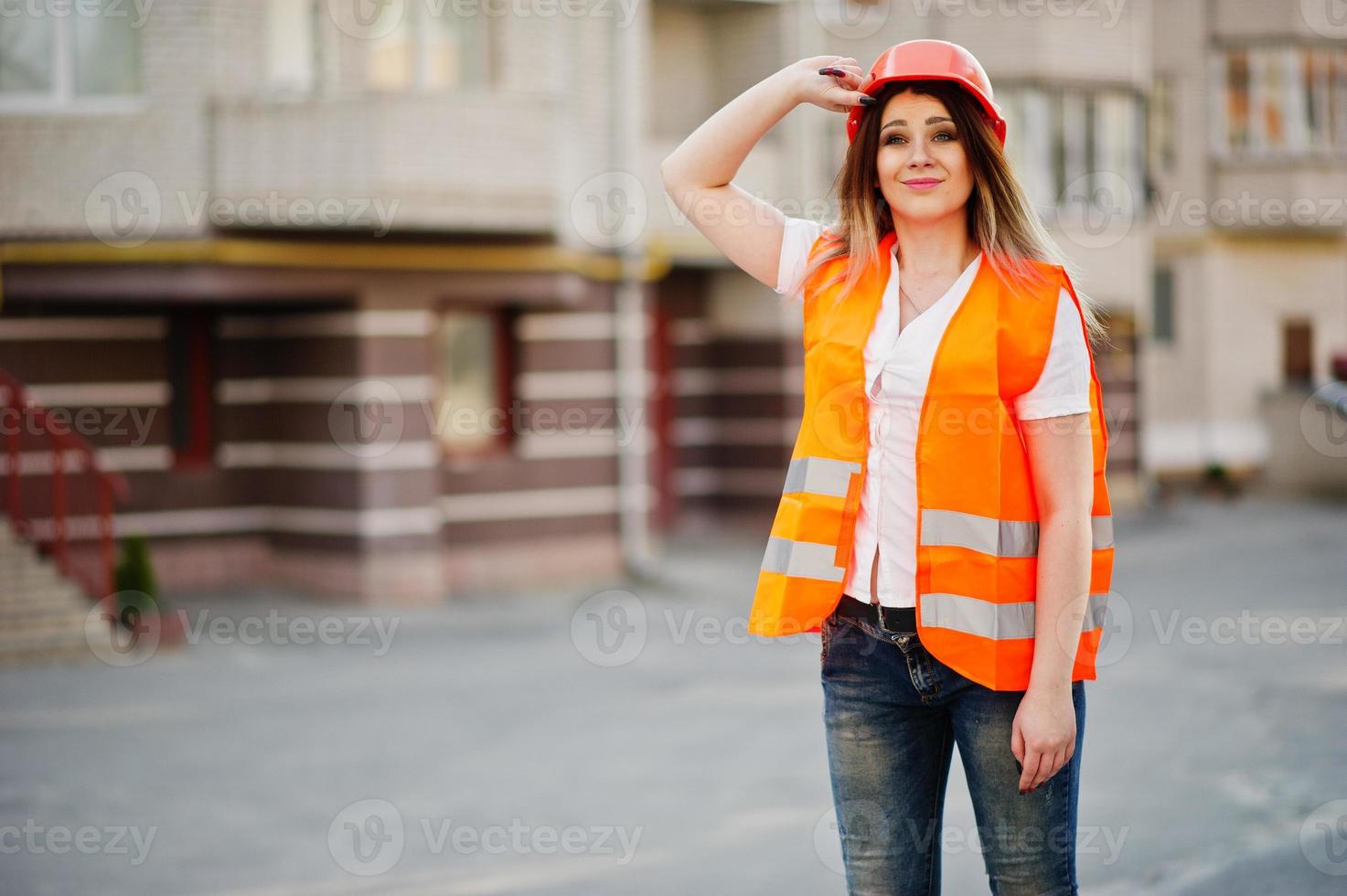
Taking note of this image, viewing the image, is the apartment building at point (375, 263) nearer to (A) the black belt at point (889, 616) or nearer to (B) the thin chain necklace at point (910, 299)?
(B) the thin chain necklace at point (910, 299)

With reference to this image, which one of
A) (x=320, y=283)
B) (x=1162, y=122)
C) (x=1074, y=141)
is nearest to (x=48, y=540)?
(x=320, y=283)

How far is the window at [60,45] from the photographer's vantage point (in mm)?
13633

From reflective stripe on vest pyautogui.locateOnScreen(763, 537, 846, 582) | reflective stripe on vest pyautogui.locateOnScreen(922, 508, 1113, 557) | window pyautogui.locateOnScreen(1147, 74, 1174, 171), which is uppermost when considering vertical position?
window pyautogui.locateOnScreen(1147, 74, 1174, 171)

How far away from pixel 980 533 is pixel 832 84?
0.99m

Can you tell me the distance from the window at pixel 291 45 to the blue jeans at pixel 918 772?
479 inches

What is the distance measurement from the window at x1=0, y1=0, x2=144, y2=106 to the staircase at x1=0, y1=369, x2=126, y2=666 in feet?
8.90

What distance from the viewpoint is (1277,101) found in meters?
25.6

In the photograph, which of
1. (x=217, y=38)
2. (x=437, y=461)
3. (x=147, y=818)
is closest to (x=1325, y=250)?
(x=437, y=461)

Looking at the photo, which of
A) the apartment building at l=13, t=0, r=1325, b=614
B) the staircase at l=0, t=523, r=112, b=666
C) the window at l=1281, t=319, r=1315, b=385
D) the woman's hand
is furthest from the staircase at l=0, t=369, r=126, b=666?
the window at l=1281, t=319, r=1315, b=385

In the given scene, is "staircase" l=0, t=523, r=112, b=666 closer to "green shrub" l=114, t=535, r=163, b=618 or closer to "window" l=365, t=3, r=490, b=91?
"green shrub" l=114, t=535, r=163, b=618

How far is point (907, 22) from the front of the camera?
66.0 feet

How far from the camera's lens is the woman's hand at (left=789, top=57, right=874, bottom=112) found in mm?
3096

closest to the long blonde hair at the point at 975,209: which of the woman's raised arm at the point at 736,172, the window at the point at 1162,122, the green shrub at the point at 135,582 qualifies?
the woman's raised arm at the point at 736,172

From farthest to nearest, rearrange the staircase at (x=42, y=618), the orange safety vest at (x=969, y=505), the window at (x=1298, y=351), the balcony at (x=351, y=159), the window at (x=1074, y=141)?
the window at (x=1298, y=351)
the window at (x=1074, y=141)
the balcony at (x=351, y=159)
the staircase at (x=42, y=618)
the orange safety vest at (x=969, y=505)
